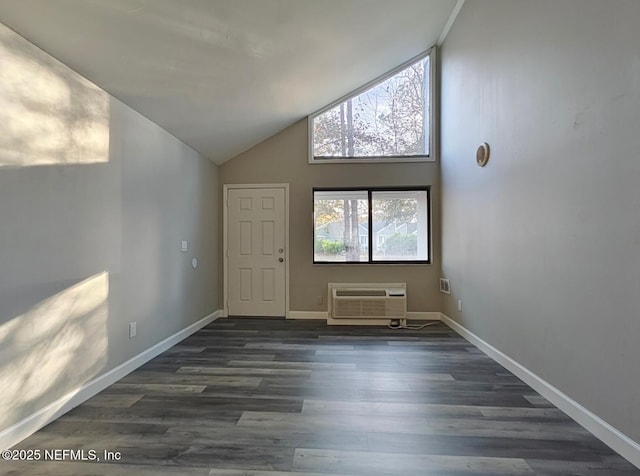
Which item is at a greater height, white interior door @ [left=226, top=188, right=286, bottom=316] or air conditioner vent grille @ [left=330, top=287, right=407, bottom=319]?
white interior door @ [left=226, top=188, right=286, bottom=316]

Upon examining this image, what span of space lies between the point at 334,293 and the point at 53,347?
3132 mm

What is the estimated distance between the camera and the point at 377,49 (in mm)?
3896

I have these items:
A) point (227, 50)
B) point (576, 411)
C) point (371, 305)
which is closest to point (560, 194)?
point (576, 411)

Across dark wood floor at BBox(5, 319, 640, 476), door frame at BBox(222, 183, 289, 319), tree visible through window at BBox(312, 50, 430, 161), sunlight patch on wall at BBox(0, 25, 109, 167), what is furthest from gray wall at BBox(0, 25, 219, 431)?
tree visible through window at BBox(312, 50, 430, 161)

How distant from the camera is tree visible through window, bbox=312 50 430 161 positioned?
4781 millimetres

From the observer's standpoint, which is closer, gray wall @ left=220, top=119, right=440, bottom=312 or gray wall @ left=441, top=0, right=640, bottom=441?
gray wall @ left=441, top=0, right=640, bottom=441

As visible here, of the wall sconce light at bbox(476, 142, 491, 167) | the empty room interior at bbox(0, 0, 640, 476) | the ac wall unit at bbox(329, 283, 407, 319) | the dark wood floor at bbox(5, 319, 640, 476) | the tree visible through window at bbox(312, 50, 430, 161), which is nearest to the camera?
the dark wood floor at bbox(5, 319, 640, 476)

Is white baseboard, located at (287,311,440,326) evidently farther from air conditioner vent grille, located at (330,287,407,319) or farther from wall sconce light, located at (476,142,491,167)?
wall sconce light, located at (476,142,491,167)

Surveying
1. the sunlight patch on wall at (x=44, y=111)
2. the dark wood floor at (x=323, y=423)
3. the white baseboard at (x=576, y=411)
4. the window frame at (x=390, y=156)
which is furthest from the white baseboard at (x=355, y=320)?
the sunlight patch on wall at (x=44, y=111)

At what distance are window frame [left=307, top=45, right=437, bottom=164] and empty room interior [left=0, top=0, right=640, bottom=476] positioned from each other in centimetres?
23

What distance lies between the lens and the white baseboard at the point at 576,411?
1621 millimetres

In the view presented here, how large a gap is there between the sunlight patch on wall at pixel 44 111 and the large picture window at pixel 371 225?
2935mm

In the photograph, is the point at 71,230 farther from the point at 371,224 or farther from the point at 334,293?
the point at 371,224

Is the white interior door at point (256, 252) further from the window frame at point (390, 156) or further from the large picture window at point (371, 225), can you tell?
the window frame at point (390, 156)
